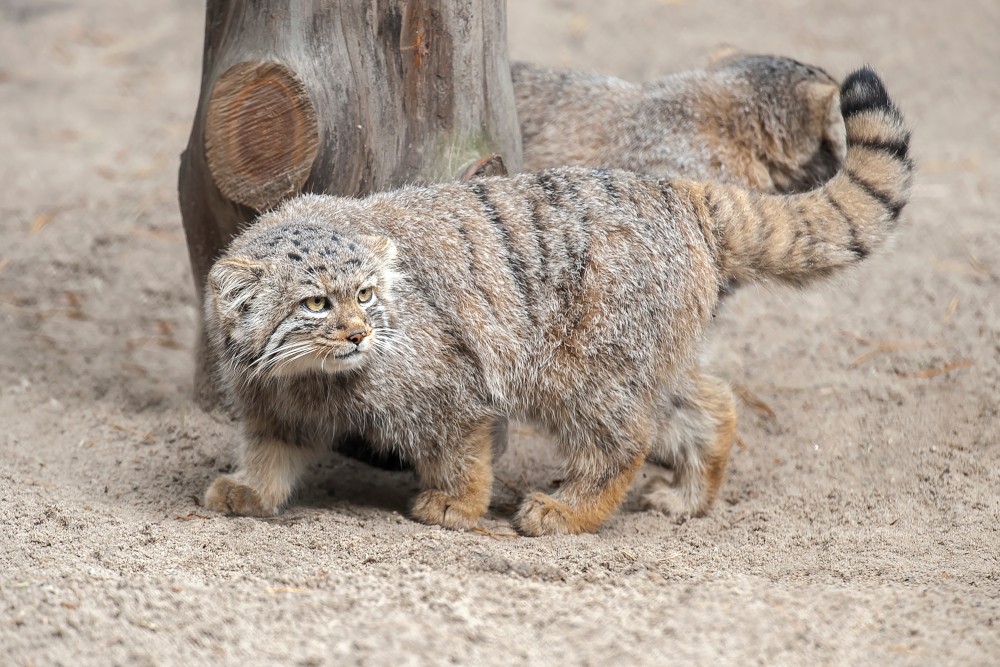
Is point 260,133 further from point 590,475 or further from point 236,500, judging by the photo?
point 590,475

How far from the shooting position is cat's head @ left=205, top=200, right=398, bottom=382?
389 cm

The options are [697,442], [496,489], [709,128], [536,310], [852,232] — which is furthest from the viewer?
[709,128]

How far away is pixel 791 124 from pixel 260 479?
343cm

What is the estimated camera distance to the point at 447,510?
173 inches

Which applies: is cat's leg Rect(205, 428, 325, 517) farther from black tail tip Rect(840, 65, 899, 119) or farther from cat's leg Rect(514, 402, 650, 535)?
black tail tip Rect(840, 65, 899, 119)

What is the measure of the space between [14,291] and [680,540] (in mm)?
4457

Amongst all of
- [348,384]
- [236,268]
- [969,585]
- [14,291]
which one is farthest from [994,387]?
[14,291]

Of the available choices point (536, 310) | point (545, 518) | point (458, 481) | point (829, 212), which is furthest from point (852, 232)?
point (458, 481)

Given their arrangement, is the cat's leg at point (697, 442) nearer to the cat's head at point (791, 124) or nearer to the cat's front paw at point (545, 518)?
the cat's front paw at point (545, 518)

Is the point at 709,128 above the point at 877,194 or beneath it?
above

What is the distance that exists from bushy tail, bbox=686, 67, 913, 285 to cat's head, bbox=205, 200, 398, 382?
1.46 m

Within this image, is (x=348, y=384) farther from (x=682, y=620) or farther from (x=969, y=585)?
(x=969, y=585)

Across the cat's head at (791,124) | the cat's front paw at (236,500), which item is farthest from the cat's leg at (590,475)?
the cat's head at (791,124)

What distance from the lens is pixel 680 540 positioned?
4461 mm
